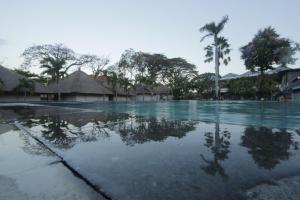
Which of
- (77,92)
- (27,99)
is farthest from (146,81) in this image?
(27,99)

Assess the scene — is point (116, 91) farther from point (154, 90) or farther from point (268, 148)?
point (268, 148)

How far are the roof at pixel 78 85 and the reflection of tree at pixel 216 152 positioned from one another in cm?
2843

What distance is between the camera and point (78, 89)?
29500 millimetres

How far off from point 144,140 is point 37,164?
56.5 inches

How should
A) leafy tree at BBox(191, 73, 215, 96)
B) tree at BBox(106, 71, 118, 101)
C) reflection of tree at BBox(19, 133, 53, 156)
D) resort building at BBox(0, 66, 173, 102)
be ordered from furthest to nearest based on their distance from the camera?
leafy tree at BBox(191, 73, 215, 96) → tree at BBox(106, 71, 118, 101) → resort building at BBox(0, 66, 173, 102) → reflection of tree at BBox(19, 133, 53, 156)

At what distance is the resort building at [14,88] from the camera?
2628 centimetres

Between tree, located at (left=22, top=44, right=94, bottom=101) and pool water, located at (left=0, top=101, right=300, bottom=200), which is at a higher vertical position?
tree, located at (left=22, top=44, right=94, bottom=101)

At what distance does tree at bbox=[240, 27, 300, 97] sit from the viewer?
2325 cm

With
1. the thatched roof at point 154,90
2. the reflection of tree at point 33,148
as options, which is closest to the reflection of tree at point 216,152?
the reflection of tree at point 33,148

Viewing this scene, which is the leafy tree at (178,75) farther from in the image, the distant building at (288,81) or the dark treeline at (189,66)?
the distant building at (288,81)

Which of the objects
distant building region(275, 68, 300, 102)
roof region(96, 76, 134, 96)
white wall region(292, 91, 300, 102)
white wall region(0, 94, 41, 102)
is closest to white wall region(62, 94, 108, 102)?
roof region(96, 76, 134, 96)

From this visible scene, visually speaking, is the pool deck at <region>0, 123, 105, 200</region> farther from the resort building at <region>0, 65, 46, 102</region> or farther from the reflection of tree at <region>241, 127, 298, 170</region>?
the resort building at <region>0, 65, 46, 102</region>

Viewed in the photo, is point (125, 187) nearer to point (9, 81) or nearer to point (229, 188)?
point (229, 188)

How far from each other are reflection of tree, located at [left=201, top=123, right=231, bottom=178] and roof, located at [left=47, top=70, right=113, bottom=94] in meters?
28.4
